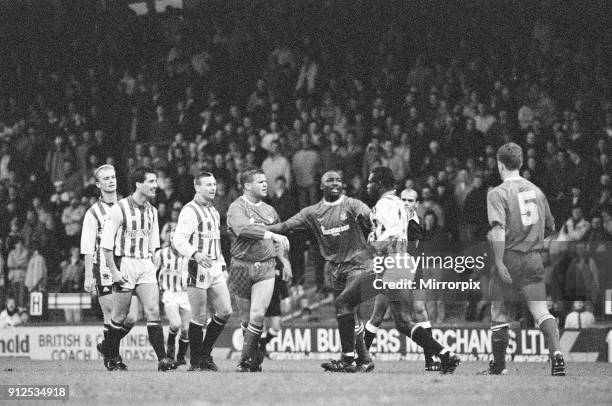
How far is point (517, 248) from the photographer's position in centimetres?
1170

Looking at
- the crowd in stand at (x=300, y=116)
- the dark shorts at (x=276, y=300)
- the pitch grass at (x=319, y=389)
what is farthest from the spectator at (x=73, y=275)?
the pitch grass at (x=319, y=389)

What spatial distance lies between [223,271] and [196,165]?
10141 millimetres

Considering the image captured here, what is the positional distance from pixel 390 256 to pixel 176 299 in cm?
503

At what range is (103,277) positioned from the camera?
13641mm

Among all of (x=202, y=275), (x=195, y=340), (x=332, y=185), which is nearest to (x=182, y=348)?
(x=195, y=340)

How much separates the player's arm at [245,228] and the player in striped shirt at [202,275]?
1.20 ft

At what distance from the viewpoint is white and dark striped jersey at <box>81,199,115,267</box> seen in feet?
44.6

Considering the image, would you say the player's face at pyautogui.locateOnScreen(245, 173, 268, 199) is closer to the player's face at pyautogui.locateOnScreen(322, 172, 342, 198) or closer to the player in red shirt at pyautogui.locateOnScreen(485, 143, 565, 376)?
the player's face at pyautogui.locateOnScreen(322, 172, 342, 198)

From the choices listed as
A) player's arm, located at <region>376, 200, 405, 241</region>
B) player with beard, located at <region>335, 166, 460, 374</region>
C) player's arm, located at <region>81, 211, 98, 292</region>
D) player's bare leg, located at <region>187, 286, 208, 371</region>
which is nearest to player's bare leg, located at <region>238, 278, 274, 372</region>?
player's bare leg, located at <region>187, 286, 208, 371</region>

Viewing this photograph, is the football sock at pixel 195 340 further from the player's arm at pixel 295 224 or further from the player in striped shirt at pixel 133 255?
the player's arm at pixel 295 224

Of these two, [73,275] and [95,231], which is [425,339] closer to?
[95,231]

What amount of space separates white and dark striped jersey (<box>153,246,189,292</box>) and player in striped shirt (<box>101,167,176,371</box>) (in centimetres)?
308

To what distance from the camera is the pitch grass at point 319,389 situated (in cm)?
892

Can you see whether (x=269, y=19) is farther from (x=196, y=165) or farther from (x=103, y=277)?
(x=103, y=277)
